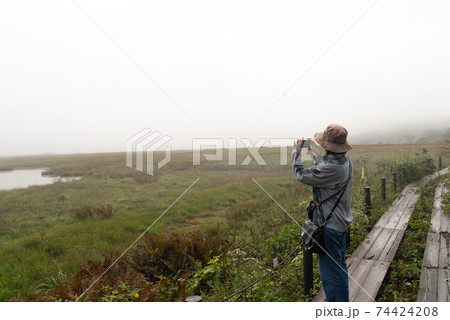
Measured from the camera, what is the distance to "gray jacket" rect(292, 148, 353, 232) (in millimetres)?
2859

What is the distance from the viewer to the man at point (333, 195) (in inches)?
113

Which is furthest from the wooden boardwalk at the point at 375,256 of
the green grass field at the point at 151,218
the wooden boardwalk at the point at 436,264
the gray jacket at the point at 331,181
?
the gray jacket at the point at 331,181

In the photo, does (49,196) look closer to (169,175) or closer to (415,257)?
(169,175)

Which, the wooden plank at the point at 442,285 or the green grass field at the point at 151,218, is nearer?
the wooden plank at the point at 442,285

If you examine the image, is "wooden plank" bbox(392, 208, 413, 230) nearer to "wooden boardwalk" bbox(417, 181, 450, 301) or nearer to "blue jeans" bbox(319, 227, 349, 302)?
"wooden boardwalk" bbox(417, 181, 450, 301)

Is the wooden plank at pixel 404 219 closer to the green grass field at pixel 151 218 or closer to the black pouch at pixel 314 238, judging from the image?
the green grass field at pixel 151 218

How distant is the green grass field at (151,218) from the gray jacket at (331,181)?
153cm

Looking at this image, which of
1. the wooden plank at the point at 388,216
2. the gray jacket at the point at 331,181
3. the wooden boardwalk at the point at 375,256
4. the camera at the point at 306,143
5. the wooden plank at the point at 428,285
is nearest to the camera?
the gray jacket at the point at 331,181

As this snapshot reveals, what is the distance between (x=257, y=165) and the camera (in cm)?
2564

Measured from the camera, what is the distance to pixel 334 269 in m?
2.92

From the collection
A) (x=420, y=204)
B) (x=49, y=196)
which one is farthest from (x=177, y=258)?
(x=49, y=196)

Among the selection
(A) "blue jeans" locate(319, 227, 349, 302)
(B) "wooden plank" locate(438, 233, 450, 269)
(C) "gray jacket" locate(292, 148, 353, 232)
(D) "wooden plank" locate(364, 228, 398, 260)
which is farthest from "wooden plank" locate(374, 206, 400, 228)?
(C) "gray jacket" locate(292, 148, 353, 232)

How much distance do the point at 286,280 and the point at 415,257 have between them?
2.52 meters

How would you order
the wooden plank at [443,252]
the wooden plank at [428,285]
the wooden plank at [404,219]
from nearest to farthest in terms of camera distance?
1. the wooden plank at [428,285]
2. the wooden plank at [443,252]
3. the wooden plank at [404,219]
